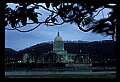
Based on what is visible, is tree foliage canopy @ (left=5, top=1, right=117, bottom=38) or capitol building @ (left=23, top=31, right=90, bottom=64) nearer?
tree foliage canopy @ (left=5, top=1, right=117, bottom=38)

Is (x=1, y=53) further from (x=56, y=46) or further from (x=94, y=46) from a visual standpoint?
(x=94, y=46)

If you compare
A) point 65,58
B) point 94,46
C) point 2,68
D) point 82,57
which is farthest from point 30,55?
point 2,68

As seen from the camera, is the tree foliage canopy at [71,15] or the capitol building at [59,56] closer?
the tree foliage canopy at [71,15]

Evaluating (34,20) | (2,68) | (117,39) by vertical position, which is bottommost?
(2,68)

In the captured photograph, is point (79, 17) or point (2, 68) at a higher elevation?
point (79, 17)

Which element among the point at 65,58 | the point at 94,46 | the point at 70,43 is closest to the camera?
the point at 65,58

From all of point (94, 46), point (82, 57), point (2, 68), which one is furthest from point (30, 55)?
point (2, 68)

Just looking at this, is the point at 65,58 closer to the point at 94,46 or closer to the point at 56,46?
the point at 56,46

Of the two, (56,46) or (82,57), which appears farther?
(82,57)

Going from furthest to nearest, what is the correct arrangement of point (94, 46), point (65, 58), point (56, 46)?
point (94, 46), point (65, 58), point (56, 46)

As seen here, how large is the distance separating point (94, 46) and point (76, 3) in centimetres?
12939

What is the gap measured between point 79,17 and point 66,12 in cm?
18

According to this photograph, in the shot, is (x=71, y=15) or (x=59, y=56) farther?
(x=59, y=56)

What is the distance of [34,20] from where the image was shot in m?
3.68
